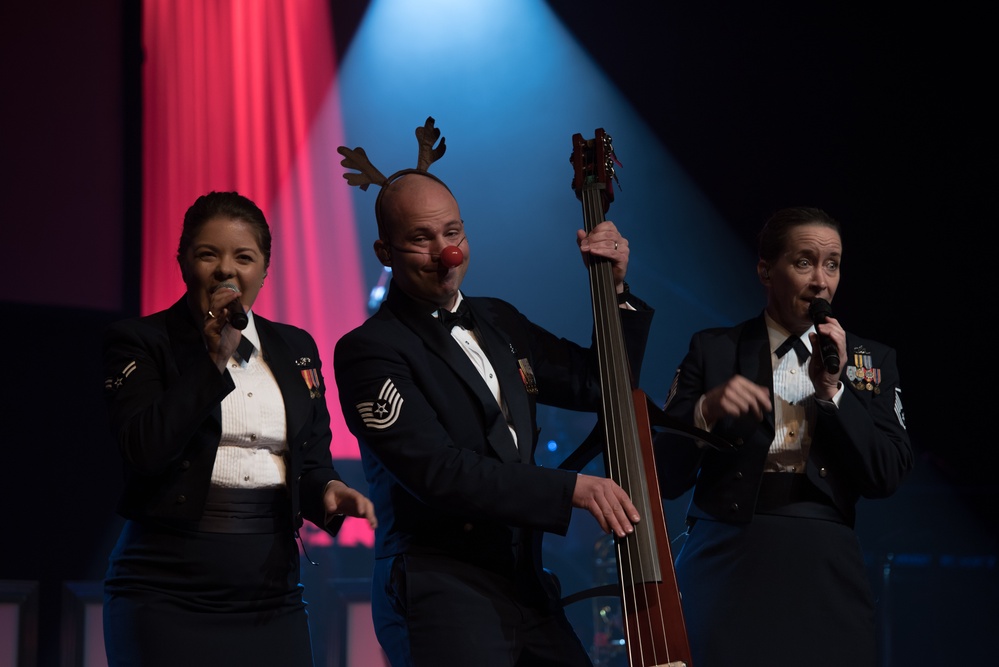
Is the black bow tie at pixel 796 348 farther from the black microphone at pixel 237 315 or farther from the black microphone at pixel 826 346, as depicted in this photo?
the black microphone at pixel 237 315

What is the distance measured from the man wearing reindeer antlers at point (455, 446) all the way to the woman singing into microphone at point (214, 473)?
0.44 ft

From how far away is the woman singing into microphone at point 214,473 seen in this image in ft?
6.39

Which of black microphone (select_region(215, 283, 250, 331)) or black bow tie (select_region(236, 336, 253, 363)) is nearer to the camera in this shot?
black microphone (select_region(215, 283, 250, 331))

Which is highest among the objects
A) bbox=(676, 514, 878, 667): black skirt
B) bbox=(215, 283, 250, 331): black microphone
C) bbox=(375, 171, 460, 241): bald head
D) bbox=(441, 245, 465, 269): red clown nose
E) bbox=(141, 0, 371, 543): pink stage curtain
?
bbox=(141, 0, 371, 543): pink stage curtain

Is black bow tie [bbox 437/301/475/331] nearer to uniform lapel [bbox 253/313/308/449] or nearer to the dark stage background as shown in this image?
uniform lapel [bbox 253/313/308/449]

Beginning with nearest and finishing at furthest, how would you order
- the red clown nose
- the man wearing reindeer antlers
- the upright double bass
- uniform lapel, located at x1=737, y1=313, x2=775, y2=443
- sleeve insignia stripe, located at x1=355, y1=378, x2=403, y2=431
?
1. the upright double bass
2. the man wearing reindeer antlers
3. sleeve insignia stripe, located at x1=355, y1=378, x2=403, y2=431
4. the red clown nose
5. uniform lapel, located at x1=737, y1=313, x2=775, y2=443

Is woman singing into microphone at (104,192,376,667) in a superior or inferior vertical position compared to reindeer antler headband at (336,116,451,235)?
inferior

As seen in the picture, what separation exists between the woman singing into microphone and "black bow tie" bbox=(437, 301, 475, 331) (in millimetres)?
360

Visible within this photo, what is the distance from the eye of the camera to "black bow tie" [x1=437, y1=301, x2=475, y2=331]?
214cm

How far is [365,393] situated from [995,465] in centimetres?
390

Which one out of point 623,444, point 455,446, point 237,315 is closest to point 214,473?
point 237,315

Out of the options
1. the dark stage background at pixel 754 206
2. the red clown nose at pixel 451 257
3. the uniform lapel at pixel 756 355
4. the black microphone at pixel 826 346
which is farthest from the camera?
the dark stage background at pixel 754 206

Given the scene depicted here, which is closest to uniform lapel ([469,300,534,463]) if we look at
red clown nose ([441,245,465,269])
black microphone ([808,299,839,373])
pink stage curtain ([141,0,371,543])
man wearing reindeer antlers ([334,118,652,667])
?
man wearing reindeer antlers ([334,118,652,667])

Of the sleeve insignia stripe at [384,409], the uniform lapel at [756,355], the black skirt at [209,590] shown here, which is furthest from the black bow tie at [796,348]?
the black skirt at [209,590]
